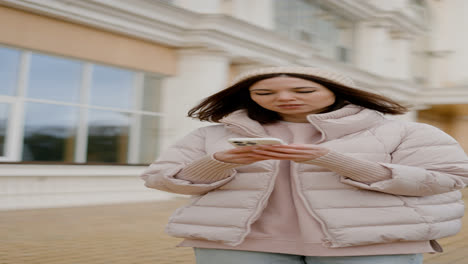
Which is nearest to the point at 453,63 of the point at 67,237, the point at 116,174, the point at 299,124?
the point at 116,174

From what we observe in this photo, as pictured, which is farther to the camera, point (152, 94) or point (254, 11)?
point (254, 11)

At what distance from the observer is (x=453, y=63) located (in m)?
24.8

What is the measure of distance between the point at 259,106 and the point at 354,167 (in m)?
0.58

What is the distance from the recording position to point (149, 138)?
11.7 meters

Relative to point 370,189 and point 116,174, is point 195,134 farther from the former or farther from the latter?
point 116,174

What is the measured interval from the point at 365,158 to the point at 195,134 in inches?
28.2

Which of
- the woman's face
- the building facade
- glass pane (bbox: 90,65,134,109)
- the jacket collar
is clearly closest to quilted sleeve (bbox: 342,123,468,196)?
the jacket collar

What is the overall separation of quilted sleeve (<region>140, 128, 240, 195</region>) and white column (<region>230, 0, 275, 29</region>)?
11.0 meters

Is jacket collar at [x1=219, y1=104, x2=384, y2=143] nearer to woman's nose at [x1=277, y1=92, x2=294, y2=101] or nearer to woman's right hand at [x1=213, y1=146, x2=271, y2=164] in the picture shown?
woman's nose at [x1=277, y1=92, x2=294, y2=101]

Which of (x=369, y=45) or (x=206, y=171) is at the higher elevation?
(x=369, y=45)

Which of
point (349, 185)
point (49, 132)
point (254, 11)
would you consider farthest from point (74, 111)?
point (349, 185)

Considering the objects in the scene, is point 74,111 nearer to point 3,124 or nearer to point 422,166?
point 3,124

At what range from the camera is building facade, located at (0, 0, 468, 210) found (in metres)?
9.20

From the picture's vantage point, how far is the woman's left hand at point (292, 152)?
193 cm
